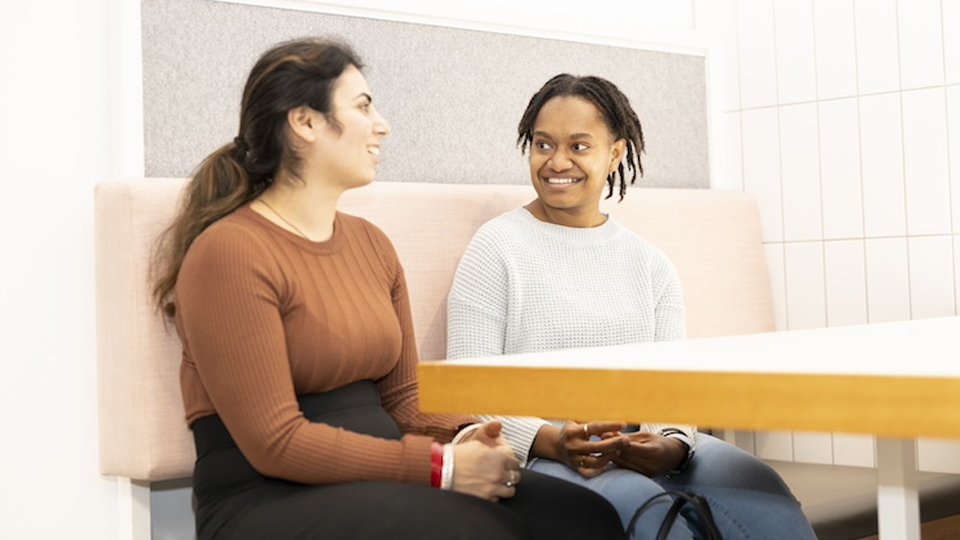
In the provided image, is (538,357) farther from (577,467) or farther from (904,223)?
(904,223)

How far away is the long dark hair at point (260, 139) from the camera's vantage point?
1674 millimetres

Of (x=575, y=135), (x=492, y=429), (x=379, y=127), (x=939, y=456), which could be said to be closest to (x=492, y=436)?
(x=492, y=429)

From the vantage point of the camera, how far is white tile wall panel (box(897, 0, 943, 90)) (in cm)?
257

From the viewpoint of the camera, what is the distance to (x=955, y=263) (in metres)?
2.56

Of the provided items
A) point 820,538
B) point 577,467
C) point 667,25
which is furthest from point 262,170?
point 667,25

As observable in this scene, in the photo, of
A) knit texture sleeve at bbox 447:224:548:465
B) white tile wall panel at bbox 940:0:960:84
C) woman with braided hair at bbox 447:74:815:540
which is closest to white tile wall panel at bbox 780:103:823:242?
white tile wall panel at bbox 940:0:960:84

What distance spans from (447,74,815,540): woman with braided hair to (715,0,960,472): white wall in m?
0.77

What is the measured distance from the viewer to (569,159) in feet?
6.65

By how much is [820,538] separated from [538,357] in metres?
0.95

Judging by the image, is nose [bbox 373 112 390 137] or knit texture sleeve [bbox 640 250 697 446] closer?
nose [bbox 373 112 390 137]

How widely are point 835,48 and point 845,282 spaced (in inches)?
20.8

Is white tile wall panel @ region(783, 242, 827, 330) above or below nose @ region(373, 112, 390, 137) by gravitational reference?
below

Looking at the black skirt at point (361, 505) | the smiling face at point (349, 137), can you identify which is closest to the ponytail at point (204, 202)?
the smiling face at point (349, 137)

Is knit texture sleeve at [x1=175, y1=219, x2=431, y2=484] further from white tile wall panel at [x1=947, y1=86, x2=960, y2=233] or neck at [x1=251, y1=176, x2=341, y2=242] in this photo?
white tile wall panel at [x1=947, y1=86, x2=960, y2=233]
